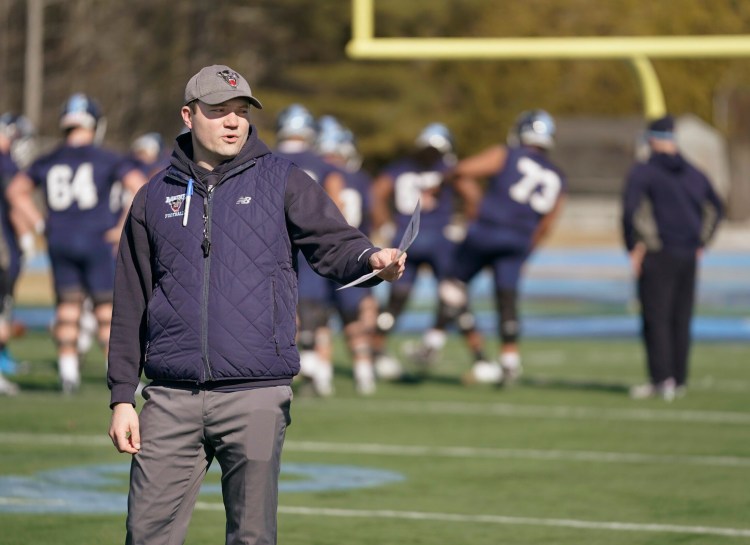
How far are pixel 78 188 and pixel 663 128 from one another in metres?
4.51

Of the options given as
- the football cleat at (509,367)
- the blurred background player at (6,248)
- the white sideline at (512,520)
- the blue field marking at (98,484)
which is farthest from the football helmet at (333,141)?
the white sideline at (512,520)

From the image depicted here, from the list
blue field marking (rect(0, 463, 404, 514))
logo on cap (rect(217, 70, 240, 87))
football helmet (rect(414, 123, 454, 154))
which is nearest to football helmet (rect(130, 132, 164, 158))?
football helmet (rect(414, 123, 454, 154))

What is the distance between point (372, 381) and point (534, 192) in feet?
6.72

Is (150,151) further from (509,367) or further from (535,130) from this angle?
(509,367)

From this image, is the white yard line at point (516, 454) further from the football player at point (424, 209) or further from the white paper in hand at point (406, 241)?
the white paper in hand at point (406, 241)

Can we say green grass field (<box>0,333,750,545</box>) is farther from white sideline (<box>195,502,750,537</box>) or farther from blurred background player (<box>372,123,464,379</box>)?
blurred background player (<box>372,123,464,379</box>)

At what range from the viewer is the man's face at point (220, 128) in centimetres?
552

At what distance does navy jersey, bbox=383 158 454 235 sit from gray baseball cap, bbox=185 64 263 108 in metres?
8.54

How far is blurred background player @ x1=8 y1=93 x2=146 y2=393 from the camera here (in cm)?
1236

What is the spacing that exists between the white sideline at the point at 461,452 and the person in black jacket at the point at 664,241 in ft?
9.87

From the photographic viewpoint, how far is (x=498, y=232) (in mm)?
13625

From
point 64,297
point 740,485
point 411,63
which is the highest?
point 411,63

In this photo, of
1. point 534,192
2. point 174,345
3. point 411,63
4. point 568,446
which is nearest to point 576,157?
point 411,63

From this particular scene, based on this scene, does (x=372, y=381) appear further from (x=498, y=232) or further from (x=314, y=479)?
(x=314, y=479)
